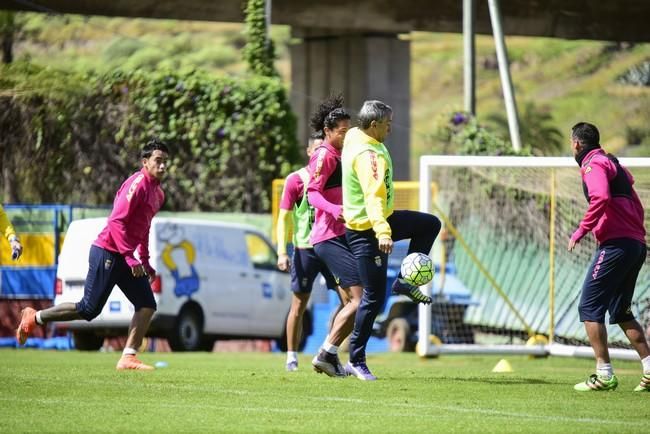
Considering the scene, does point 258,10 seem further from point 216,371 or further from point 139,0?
point 216,371

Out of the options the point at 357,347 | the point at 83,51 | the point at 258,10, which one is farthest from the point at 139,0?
the point at 83,51

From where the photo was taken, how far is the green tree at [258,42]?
2739 cm

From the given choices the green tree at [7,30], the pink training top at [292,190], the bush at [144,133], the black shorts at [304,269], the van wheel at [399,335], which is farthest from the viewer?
the green tree at [7,30]

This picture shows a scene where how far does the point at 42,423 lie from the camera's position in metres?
8.77

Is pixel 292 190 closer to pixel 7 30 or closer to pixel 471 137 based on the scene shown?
pixel 471 137

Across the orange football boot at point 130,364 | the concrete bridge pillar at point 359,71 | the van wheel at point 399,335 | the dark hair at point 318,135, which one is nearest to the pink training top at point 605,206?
the dark hair at point 318,135

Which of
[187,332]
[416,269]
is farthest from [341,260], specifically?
[187,332]

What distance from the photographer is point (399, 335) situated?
2119 cm

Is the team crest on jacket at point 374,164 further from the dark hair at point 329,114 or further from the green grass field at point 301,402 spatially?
the green grass field at point 301,402

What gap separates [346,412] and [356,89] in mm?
22401

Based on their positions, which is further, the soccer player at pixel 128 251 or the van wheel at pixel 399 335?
the van wheel at pixel 399 335

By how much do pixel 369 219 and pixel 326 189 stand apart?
104 centimetres

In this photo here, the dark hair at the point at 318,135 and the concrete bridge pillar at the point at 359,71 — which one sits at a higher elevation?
the concrete bridge pillar at the point at 359,71

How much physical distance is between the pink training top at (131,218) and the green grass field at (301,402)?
116 cm
